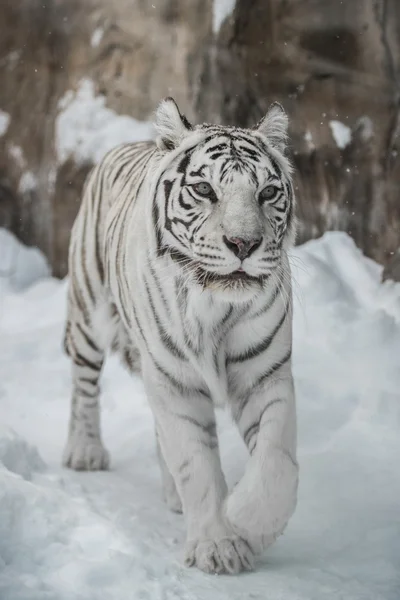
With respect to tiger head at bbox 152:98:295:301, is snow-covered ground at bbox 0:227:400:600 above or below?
below

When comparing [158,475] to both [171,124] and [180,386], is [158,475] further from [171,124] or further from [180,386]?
[171,124]

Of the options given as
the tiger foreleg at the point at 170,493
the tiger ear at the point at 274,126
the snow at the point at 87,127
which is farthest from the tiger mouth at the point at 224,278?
the snow at the point at 87,127

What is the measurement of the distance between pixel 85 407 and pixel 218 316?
1.31 metres

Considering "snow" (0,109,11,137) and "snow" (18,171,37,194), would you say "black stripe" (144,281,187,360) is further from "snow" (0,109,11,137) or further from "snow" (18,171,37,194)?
"snow" (0,109,11,137)

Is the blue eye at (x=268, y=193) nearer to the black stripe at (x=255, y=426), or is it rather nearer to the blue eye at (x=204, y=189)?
the blue eye at (x=204, y=189)

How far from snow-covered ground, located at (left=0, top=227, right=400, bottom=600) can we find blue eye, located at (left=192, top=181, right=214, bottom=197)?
37.0 inches

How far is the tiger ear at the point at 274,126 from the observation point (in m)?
2.75

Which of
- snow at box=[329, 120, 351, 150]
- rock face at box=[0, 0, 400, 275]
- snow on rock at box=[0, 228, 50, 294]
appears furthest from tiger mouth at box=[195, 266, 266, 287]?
snow on rock at box=[0, 228, 50, 294]

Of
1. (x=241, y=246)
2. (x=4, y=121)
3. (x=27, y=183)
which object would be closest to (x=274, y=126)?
(x=241, y=246)

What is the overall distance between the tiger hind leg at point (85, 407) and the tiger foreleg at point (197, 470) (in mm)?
1060

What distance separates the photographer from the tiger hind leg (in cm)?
370

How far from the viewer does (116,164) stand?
12.3 feet

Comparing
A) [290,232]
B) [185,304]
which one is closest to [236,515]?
[185,304]

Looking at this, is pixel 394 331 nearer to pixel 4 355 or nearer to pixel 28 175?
pixel 4 355
